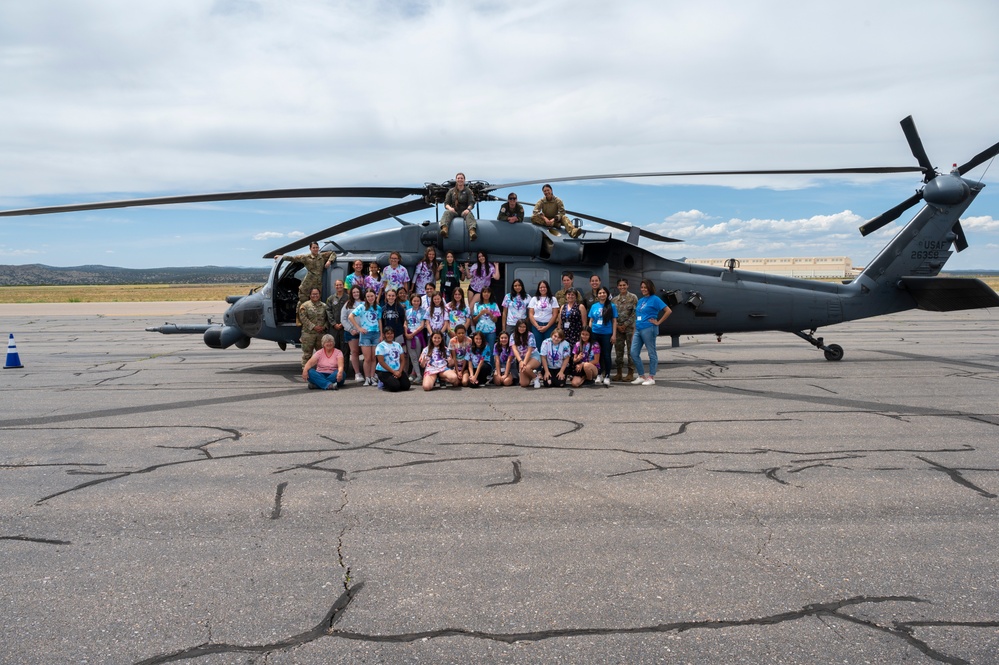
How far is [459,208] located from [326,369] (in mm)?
3547

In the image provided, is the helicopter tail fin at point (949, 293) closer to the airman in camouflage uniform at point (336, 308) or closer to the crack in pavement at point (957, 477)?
the crack in pavement at point (957, 477)

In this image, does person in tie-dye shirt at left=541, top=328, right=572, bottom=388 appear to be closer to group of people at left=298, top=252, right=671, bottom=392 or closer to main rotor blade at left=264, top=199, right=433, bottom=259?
group of people at left=298, top=252, right=671, bottom=392

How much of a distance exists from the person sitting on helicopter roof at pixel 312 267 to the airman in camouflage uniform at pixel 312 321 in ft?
1.74

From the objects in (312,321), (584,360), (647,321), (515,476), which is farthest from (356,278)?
(515,476)

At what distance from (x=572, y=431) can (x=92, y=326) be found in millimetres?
26172

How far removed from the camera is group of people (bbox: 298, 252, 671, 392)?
11188 mm

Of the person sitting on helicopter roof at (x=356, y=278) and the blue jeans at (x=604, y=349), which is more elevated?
the person sitting on helicopter roof at (x=356, y=278)

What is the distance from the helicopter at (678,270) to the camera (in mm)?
12797

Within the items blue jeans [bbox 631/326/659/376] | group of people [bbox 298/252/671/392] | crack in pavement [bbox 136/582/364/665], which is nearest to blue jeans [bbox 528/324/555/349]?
group of people [bbox 298/252/671/392]

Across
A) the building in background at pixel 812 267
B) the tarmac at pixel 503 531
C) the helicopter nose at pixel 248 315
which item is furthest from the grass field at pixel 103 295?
the building in background at pixel 812 267

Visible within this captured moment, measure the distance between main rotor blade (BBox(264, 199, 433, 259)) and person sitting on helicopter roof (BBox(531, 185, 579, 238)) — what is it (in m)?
1.90

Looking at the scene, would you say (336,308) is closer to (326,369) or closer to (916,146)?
(326,369)

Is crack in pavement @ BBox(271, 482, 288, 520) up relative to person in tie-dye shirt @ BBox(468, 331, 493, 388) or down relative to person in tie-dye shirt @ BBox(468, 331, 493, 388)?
down

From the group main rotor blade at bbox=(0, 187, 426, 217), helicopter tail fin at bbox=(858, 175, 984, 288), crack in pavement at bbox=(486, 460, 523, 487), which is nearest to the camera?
crack in pavement at bbox=(486, 460, 523, 487)
